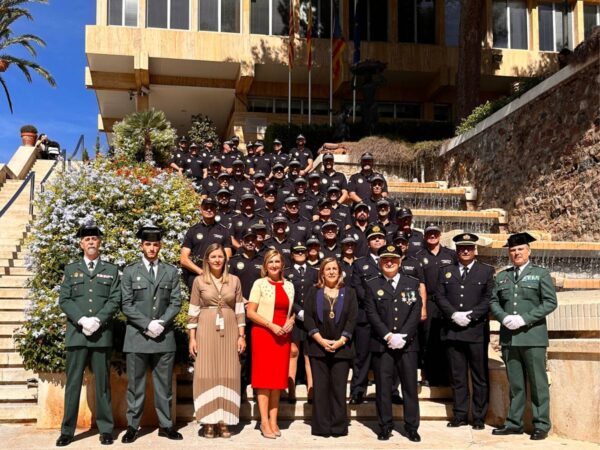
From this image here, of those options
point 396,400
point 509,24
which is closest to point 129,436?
point 396,400

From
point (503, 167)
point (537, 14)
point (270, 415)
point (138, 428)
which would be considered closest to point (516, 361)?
point (270, 415)

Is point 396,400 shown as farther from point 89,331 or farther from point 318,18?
point 318,18

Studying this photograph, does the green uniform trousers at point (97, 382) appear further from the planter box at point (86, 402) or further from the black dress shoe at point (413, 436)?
the black dress shoe at point (413, 436)

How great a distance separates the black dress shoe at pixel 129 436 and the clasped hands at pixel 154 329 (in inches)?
34.0

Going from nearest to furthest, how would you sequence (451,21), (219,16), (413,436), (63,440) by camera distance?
1. (63,440)
2. (413,436)
3. (219,16)
4. (451,21)

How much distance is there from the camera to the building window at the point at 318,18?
1072 inches

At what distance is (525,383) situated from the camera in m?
6.53

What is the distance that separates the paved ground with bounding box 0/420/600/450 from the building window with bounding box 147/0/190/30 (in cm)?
2207

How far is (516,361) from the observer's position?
6457 mm

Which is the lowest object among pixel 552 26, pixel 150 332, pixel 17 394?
pixel 17 394

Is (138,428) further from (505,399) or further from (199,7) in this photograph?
(199,7)

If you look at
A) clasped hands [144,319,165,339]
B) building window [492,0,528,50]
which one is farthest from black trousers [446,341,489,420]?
building window [492,0,528,50]

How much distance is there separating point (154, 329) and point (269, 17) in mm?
22756

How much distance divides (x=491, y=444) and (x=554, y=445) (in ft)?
1.80
